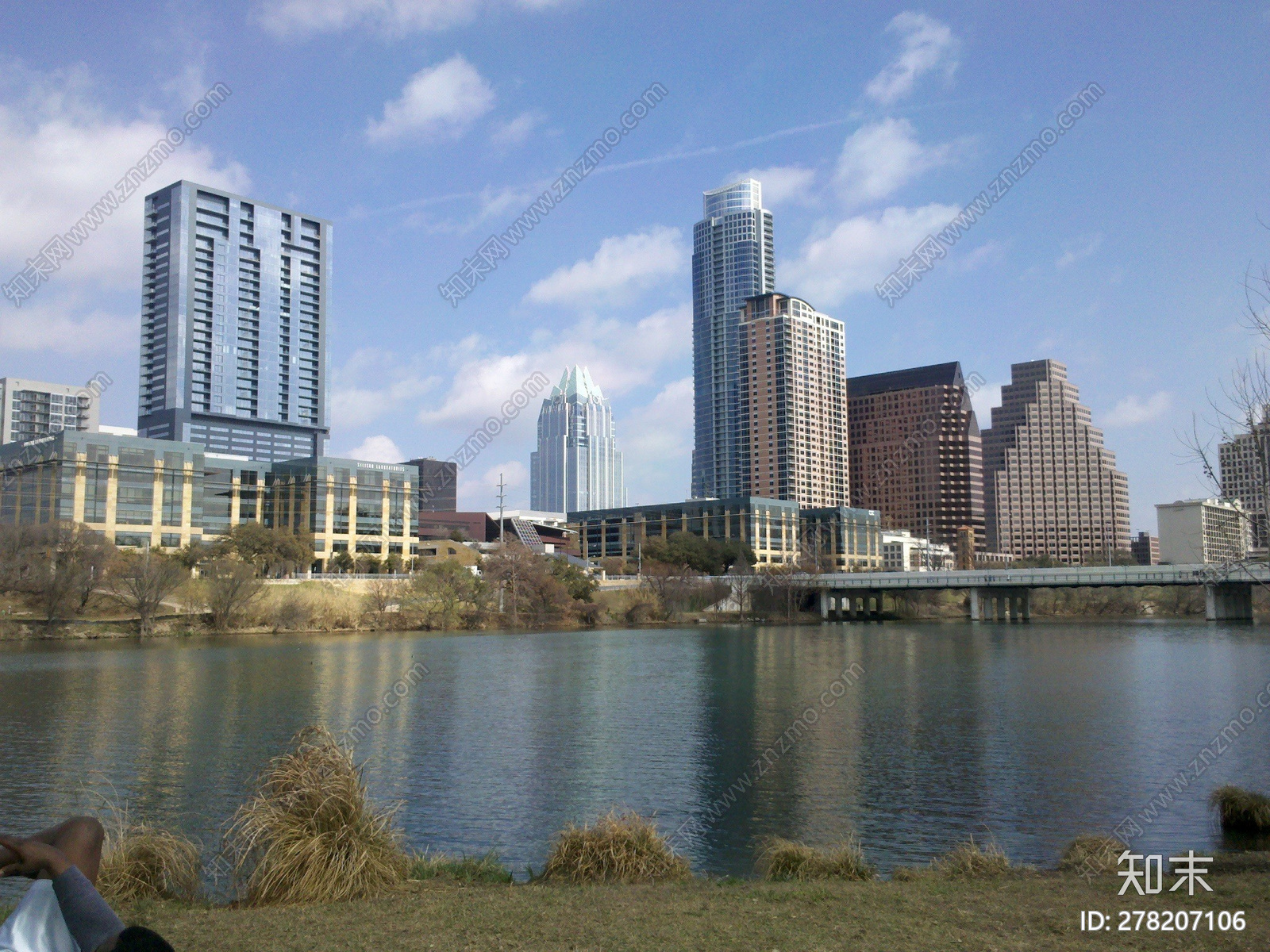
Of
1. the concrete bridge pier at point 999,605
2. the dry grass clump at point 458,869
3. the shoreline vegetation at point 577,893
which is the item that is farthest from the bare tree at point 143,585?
the concrete bridge pier at point 999,605

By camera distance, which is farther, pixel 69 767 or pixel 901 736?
pixel 901 736

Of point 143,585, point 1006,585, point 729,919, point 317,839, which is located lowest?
point 729,919

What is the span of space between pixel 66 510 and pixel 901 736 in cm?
12851

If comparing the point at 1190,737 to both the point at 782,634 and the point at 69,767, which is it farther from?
the point at 782,634

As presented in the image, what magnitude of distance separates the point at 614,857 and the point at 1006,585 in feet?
402

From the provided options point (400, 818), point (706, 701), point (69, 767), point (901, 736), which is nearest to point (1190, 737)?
point (901, 736)

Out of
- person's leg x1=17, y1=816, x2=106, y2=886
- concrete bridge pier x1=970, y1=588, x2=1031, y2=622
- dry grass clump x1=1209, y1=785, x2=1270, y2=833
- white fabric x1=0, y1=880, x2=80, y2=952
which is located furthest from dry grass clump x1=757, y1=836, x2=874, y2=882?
concrete bridge pier x1=970, y1=588, x2=1031, y2=622

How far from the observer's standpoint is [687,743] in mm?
30953

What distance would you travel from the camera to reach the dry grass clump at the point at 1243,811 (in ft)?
61.9

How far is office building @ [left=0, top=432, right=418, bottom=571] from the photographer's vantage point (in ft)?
428

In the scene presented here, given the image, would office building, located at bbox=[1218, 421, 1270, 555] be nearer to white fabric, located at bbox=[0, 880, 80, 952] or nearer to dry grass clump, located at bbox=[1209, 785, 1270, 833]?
dry grass clump, located at bbox=[1209, 785, 1270, 833]

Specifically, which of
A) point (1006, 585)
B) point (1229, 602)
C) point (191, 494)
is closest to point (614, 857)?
point (1006, 585)

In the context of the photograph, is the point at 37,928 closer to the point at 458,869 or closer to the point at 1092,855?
the point at 458,869

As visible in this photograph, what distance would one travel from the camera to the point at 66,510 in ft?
419
